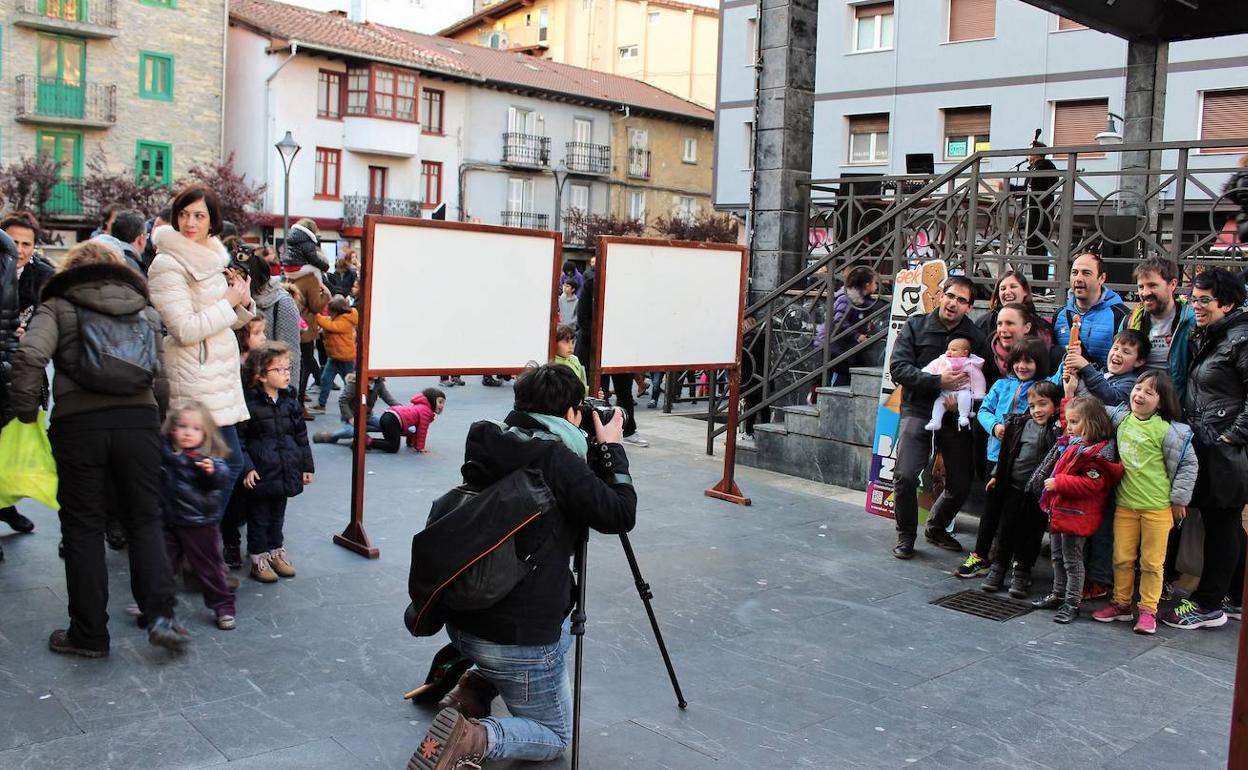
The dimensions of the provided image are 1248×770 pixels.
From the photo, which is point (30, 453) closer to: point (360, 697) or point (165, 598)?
point (165, 598)

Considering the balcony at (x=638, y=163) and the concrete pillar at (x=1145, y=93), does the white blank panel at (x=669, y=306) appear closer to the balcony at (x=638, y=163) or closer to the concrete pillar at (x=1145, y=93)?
the concrete pillar at (x=1145, y=93)

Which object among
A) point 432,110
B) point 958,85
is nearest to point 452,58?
point 432,110

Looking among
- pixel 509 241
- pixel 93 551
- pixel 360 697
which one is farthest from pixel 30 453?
pixel 509 241

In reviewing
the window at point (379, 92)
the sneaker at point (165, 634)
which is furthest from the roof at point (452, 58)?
the sneaker at point (165, 634)

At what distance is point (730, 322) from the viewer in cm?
890

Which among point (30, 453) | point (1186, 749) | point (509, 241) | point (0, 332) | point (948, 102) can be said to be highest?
point (948, 102)

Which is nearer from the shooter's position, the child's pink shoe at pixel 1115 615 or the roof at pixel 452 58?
the child's pink shoe at pixel 1115 615

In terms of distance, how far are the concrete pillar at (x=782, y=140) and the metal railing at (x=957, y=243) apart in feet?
0.89

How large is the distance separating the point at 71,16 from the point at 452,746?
38847mm

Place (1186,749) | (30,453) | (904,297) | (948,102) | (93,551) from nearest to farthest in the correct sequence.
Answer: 1. (1186,749)
2. (93,551)
3. (30,453)
4. (904,297)
5. (948,102)

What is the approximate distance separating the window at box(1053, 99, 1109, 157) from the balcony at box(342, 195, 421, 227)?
22798 millimetres

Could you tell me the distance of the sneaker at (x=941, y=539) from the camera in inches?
301

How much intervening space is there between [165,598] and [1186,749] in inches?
171

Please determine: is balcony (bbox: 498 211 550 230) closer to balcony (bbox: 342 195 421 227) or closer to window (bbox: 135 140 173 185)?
balcony (bbox: 342 195 421 227)
